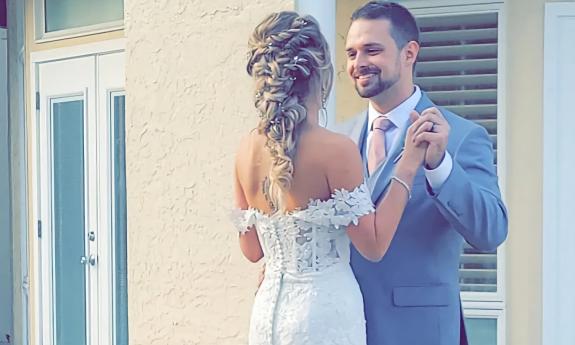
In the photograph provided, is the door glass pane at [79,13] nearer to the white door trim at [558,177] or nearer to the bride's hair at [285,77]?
the white door trim at [558,177]

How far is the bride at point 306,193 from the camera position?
1.89 metres

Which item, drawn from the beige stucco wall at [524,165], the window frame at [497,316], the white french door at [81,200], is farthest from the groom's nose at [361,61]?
the white french door at [81,200]

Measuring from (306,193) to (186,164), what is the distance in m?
1.28

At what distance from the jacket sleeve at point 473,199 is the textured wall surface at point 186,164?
3.77ft

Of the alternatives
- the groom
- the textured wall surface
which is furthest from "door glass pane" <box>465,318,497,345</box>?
the groom

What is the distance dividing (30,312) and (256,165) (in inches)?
147

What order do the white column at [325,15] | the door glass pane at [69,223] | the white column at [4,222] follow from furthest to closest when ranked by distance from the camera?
the white column at [4,222], the door glass pane at [69,223], the white column at [325,15]

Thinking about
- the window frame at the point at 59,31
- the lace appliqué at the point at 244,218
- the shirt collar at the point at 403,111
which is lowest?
the lace appliqué at the point at 244,218

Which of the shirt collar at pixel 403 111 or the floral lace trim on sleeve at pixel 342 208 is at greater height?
the shirt collar at pixel 403 111

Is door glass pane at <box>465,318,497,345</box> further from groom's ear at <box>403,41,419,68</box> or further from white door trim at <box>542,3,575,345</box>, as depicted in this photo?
groom's ear at <box>403,41,419,68</box>

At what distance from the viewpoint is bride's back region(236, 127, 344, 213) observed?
192 centimetres

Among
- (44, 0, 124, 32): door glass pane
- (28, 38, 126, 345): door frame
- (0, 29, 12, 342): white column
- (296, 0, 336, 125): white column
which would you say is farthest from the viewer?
(0, 29, 12, 342): white column

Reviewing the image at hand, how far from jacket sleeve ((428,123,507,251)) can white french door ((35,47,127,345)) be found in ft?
9.65

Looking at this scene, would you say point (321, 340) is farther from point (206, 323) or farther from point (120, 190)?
point (120, 190)
